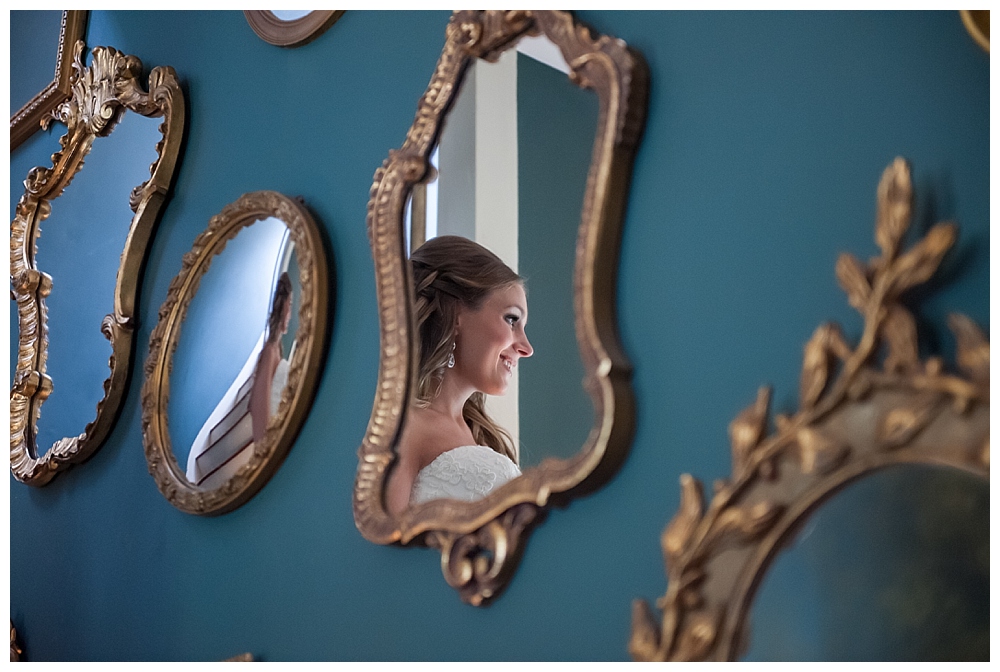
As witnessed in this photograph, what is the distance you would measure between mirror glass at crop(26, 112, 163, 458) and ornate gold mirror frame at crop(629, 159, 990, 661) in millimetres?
1371

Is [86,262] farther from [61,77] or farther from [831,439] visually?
[831,439]

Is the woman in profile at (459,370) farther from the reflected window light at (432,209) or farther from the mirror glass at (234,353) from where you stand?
the mirror glass at (234,353)

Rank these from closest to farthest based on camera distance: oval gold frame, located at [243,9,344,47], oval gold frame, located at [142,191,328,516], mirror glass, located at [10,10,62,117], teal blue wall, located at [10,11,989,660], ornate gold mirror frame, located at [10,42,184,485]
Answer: teal blue wall, located at [10,11,989,660], oval gold frame, located at [142,191,328,516], oval gold frame, located at [243,9,344,47], ornate gold mirror frame, located at [10,42,184,485], mirror glass, located at [10,10,62,117]

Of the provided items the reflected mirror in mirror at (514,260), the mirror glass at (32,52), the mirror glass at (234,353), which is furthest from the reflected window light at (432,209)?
the mirror glass at (32,52)

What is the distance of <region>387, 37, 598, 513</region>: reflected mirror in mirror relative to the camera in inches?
43.3

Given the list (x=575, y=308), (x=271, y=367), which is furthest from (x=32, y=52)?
(x=575, y=308)

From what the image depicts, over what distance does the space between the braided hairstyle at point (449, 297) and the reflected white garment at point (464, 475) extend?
0.02 m

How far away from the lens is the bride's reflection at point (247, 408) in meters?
1.53

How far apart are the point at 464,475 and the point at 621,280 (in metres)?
0.30

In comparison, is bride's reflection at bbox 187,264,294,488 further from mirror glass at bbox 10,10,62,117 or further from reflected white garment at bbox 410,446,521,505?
mirror glass at bbox 10,10,62,117

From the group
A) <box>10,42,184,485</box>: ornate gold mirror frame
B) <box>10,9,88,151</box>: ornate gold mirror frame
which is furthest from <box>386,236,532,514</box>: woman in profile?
<box>10,9,88,151</box>: ornate gold mirror frame

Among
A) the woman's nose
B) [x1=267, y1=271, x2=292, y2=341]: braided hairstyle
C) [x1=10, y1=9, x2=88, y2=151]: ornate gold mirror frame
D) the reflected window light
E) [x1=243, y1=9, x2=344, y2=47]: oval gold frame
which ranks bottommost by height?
the woman's nose

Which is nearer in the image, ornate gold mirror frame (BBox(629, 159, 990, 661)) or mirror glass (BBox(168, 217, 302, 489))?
ornate gold mirror frame (BBox(629, 159, 990, 661))
